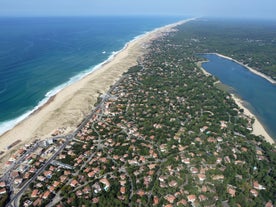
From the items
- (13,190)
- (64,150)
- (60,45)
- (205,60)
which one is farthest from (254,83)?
(60,45)

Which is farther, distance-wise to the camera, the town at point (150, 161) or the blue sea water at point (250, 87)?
the blue sea water at point (250, 87)

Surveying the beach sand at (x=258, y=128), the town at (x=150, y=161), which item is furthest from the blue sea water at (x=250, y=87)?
the town at (x=150, y=161)

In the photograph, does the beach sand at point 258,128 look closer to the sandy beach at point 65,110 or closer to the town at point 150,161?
the town at point 150,161

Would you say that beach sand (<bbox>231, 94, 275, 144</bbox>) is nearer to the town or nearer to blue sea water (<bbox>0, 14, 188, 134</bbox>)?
the town

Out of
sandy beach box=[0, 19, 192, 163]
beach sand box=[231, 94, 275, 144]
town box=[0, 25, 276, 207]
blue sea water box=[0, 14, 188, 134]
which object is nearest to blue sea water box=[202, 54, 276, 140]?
beach sand box=[231, 94, 275, 144]

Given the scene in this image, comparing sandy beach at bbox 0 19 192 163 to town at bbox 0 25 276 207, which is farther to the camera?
sandy beach at bbox 0 19 192 163

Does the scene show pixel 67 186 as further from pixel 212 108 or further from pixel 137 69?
pixel 137 69

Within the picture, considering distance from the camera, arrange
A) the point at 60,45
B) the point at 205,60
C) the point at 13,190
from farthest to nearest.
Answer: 1. the point at 60,45
2. the point at 205,60
3. the point at 13,190
